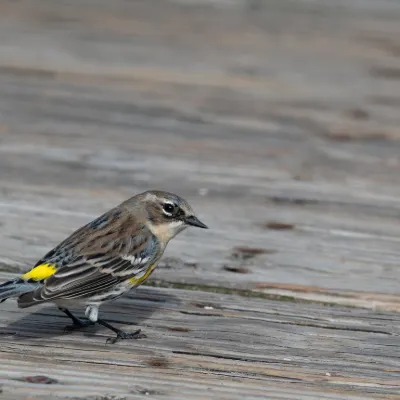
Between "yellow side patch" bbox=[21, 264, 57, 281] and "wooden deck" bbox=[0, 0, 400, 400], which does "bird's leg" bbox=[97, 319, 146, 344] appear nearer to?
"wooden deck" bbox=[0, 0, 400, 400]

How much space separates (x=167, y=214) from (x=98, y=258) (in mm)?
532

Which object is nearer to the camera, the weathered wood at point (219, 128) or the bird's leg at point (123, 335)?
the bird's leg at point (123, 335)

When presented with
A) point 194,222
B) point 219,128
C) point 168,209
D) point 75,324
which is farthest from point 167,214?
point 219,128

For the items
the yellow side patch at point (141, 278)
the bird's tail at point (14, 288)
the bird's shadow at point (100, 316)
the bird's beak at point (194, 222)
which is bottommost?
the bird's shadow at point (100, 316)

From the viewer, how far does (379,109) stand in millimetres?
7652

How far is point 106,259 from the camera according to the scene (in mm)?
4918

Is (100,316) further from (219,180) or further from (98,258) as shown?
(219,180)

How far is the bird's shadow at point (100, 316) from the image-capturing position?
14.2 ft

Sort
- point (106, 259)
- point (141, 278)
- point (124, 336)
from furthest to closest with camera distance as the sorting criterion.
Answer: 1. point (106, 259)
2. point (141, 278)
3. point (124, 336)

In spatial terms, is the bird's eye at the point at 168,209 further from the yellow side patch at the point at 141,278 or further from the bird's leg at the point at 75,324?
the bird's leg at the point at 75,324

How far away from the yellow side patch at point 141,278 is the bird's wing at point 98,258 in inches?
0.6

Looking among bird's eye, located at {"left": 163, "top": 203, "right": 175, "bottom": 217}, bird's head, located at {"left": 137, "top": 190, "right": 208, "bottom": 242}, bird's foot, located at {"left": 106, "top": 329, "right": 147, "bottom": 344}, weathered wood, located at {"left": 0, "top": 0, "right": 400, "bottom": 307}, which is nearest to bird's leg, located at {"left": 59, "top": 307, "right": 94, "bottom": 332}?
bird's foot, located at {"left": 106, "top": 329, "right": 147, "bottom": 344}

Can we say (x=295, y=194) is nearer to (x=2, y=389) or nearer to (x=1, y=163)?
(x=1, y=163)

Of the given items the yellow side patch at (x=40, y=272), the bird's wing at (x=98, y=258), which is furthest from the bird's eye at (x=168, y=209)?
the yellow side patch at (x=40, y=272)
